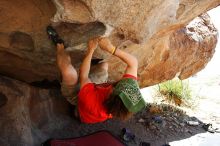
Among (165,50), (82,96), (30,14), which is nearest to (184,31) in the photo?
(165,50)

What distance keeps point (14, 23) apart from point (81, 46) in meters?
0.65

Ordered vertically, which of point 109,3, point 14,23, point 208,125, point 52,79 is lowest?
point 208,125

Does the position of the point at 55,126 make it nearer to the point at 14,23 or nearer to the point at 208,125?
the point at 14,23

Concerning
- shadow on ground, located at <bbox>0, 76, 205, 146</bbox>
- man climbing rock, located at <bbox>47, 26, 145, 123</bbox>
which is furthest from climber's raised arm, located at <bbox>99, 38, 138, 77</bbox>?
shadow on ground, located at <bbox>0, 76, 205, 146</bbox>

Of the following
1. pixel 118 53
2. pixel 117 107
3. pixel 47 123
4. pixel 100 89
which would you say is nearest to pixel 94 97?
pixel 100 89

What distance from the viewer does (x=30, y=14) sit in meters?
3.37

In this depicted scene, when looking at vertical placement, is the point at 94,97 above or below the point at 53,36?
below

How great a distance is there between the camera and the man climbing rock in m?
3.50

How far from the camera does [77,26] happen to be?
131 inches

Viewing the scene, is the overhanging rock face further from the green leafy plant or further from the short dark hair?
the green leafy plant

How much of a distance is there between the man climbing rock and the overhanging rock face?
11 centimetres

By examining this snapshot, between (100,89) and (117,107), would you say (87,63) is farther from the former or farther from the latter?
(117,107)

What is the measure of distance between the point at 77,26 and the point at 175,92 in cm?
559

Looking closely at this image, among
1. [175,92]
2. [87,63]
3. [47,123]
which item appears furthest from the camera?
[175,92]
